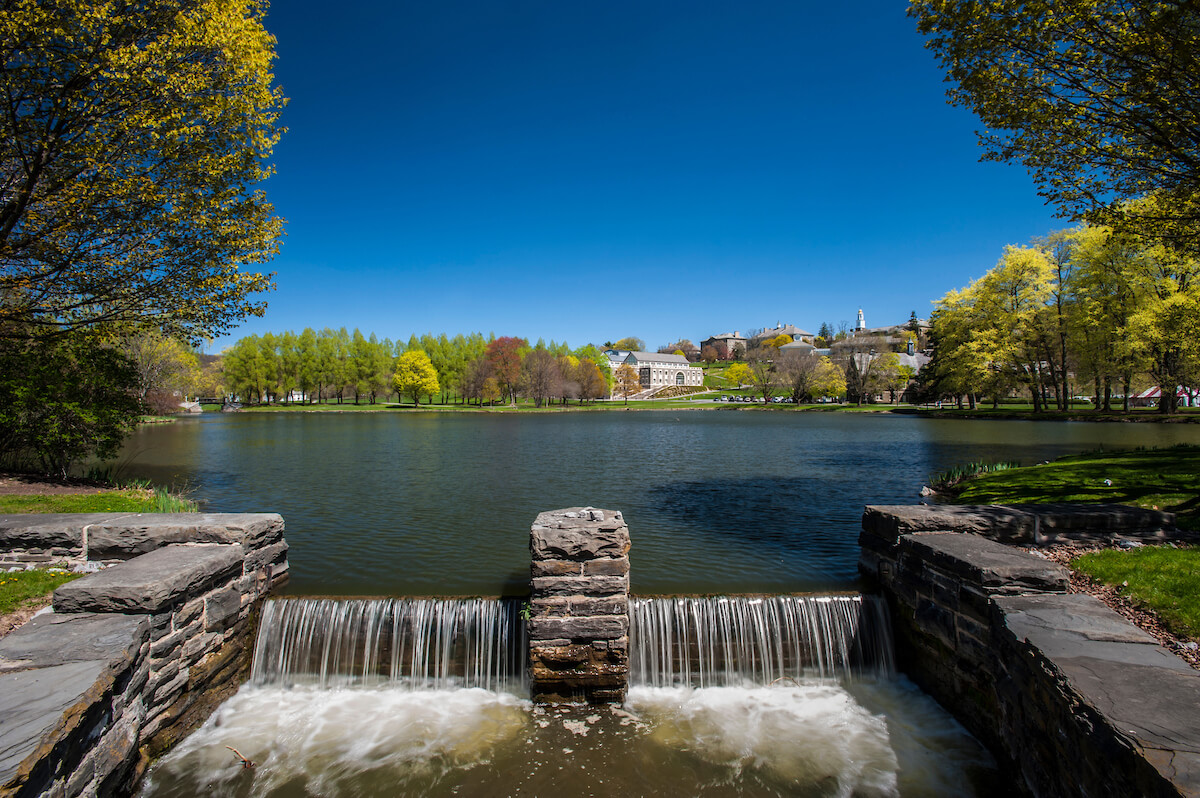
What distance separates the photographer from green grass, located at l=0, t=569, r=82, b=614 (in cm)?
627

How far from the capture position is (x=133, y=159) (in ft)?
41.9

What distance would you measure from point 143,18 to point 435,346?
307 feet

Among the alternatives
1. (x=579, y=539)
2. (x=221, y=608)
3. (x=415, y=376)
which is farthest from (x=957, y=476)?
(x=415, y=376)

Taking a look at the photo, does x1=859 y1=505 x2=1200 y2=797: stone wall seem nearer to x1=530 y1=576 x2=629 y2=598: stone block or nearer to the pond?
the pond

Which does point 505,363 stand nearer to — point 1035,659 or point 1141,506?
point 1141,506

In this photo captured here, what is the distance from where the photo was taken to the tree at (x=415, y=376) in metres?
89.6

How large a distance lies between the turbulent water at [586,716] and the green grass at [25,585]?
2421mm

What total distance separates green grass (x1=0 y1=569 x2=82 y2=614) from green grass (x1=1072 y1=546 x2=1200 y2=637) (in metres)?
12.7

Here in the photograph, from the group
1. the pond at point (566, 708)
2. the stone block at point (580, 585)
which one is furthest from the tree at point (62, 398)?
the stone block at point (580, 585)

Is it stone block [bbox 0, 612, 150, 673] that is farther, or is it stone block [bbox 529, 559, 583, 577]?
stone block [bbox 529, 559, 583, 577]

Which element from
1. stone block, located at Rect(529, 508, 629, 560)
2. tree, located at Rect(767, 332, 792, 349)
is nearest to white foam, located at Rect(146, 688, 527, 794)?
stone block, located at Rect(529, 508, 629, 560)

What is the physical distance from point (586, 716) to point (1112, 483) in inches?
481

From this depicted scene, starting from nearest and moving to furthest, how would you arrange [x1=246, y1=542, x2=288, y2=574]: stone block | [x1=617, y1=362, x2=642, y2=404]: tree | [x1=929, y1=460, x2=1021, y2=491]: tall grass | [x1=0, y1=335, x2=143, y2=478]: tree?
[x1=246, y1=542, x2=288, y2=574]: stone block, [x1=0, y1=335, x2=143, y2=478]: tree, [x1=929, y1=460, x2=1021, y2=491]: tall grass, [x1=617, y1=362, x2=642, y2=404]: tree

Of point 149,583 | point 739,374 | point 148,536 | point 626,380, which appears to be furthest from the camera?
point 739,374
